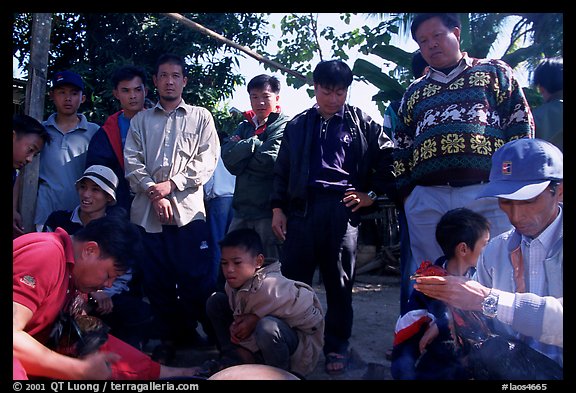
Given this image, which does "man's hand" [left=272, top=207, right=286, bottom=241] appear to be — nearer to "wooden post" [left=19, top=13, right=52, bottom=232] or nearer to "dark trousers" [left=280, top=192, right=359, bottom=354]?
"dark trousers" [left=280, top=192, right=359, bottom=354]

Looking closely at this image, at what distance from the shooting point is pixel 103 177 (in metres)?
3.02

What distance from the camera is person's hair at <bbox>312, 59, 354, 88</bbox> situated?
2990 millimetres

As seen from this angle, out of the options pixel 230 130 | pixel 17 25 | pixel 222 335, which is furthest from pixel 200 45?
pixel 222 335

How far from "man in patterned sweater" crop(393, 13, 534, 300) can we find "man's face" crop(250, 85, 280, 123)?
1107mm

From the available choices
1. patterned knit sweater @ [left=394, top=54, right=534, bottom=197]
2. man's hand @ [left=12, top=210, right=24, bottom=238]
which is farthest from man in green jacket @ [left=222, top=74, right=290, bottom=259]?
man's hand @ [left=12, top=210, right=24, bottom=238]

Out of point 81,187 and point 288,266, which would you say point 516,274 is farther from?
point 81,187

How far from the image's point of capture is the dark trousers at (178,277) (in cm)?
314

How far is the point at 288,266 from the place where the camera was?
3053mm

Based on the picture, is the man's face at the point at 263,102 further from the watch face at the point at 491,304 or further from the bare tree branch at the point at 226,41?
the watch face at the point at 491,304

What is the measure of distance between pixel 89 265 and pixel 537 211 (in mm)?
1853

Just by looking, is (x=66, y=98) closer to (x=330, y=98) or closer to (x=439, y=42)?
(x=330, y=98)

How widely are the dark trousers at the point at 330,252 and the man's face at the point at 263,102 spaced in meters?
0.87

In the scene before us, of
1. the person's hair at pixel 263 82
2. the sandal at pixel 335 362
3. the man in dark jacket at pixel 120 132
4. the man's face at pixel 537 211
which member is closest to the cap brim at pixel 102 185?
the man in dark jacket at pixel 120 132

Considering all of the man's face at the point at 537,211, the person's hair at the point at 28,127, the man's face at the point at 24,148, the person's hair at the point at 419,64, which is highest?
the person's hair at the point at 419,64
